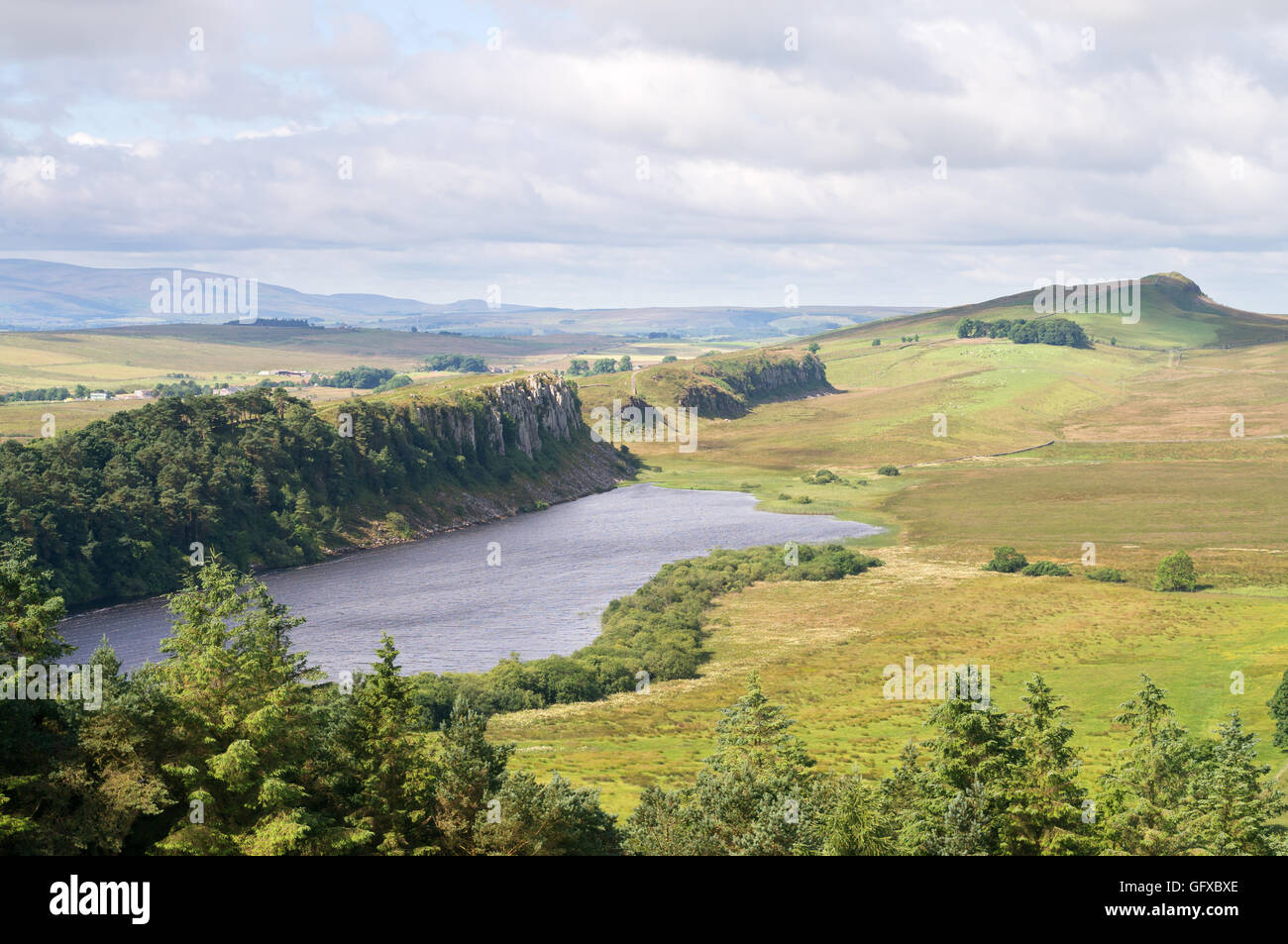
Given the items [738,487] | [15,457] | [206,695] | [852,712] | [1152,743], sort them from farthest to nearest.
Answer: [738,487]
[15,457]
[852,712]
[1152,743]
[206,695]

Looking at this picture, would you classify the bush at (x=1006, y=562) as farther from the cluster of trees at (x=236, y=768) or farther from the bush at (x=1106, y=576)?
the cluster of trees at (x=236, y=768)

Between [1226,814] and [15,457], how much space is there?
11300 cm

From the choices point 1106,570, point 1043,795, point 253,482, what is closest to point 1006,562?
point 1106,570

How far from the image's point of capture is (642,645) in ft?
299

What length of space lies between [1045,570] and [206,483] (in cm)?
9951

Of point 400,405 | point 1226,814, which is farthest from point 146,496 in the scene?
point 1226,814

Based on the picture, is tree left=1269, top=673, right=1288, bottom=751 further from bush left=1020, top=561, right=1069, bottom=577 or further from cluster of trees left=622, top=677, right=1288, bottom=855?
bush left=1020, top=561, right=1069, bottom=577

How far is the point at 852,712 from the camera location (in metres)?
75.6

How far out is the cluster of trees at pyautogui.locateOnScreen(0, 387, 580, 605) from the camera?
340ft

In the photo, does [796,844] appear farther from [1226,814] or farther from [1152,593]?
[1152,593]

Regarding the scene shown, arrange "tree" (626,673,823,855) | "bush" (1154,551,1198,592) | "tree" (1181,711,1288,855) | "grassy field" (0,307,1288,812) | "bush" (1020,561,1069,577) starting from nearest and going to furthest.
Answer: "tree" (626,673,823,855) < "tree" (1181,711,1288,855) < "grassy field" (0,307,1288,812) < "bush" (1154,551,1198,592) < "bush" (1020,561,1069,577)

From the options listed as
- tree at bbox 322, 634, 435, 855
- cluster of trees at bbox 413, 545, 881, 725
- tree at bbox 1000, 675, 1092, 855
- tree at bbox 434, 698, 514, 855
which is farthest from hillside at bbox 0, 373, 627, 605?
tree at bbox 1000, 675, 1092, 855

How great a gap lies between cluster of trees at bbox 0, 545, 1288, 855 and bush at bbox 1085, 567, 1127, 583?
78.3 metres
